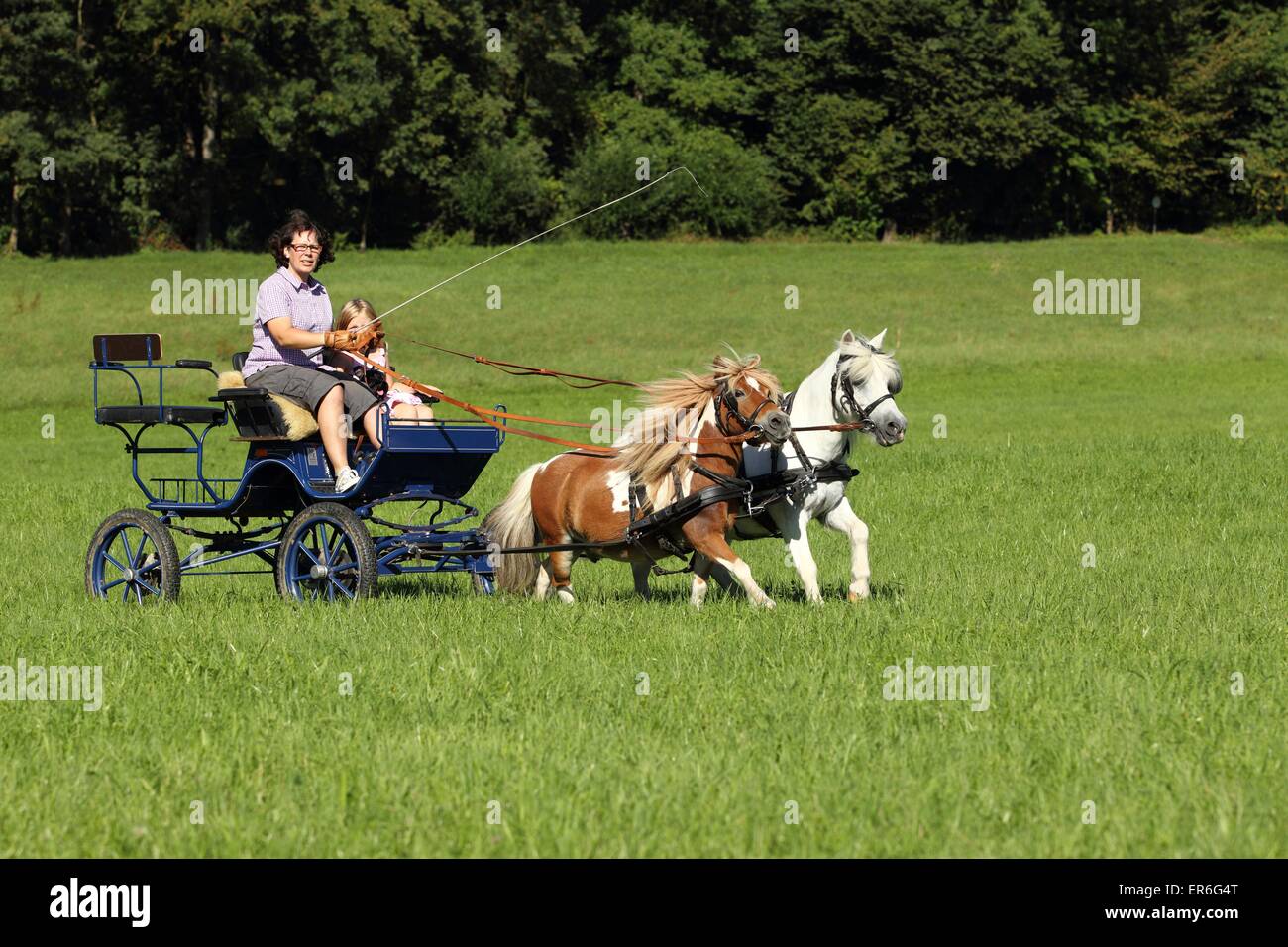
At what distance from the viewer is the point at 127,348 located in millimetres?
11172

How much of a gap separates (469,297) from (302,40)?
21.5 metres

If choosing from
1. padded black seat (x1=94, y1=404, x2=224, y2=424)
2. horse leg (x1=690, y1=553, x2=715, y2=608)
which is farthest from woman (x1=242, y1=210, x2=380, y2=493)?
horse leg (x1=690, y1=553, x2=715, y2=608)

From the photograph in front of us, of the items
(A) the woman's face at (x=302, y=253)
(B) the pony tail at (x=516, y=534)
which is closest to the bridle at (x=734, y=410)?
(B) the pony tail at (x=516, y=534)

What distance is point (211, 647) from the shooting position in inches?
374

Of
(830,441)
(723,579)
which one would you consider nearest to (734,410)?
(830,441)

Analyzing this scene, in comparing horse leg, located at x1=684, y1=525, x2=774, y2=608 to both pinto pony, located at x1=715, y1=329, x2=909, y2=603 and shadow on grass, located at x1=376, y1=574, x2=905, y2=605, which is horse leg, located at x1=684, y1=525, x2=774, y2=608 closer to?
pinto pony, located at x1=715, y1=329, x2=909, y2=603

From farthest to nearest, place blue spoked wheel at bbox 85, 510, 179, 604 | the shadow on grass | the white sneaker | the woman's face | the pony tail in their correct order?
1. the pony tail
2. the shadow on grass
3. blue spoked wheel at bbox 85, 510, 179, 604
4. the woman's face
5. the white sneaker

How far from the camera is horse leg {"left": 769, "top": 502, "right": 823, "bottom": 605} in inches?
428

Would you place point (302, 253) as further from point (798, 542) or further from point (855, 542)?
point (855, 542)

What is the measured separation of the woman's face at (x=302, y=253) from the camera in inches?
447

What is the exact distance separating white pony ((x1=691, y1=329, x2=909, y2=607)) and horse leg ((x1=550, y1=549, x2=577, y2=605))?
0.97 metres

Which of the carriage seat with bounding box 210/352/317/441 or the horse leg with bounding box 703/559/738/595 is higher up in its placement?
the carriage seat with bounding box 210/352/317/441

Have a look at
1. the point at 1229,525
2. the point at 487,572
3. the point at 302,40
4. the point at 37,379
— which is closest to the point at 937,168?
the point at 302,40
